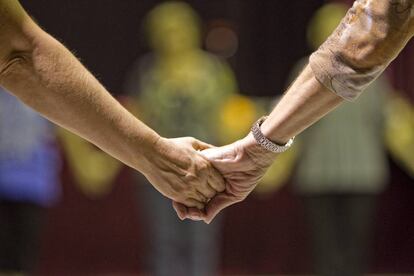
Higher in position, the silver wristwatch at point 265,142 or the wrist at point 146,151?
the silver wristwatch at point 265,142

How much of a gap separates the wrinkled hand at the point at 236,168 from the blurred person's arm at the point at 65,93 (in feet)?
0.55

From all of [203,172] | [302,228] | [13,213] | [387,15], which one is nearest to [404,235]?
Answer: [302,228]

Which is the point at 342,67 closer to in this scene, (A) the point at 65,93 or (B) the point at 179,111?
(A) the point at 65,93

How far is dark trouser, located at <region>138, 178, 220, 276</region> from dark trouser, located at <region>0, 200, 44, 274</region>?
584 millimetres

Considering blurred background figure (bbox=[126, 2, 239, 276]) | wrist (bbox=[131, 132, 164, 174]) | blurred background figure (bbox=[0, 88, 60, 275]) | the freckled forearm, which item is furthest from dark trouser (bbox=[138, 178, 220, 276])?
the freckled forearm

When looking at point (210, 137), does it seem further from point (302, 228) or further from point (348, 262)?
point (302, 228)

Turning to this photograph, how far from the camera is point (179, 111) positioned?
5402 millimetres

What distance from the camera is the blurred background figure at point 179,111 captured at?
541 centimetres

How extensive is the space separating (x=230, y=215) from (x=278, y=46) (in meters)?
1.08

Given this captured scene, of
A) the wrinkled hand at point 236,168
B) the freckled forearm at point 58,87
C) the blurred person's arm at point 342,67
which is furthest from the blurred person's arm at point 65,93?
the blurred person's arm at point 342,67

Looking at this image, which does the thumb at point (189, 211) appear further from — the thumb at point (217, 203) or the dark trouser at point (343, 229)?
the dark trouser at point (343, 229)

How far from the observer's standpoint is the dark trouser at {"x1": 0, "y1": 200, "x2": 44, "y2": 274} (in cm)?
527

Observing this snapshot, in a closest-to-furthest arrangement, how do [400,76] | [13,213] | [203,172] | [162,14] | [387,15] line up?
[387,15] → [203,172] → [13,213] → [162,14] → [400,76]

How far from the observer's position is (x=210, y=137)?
545 centimetres
